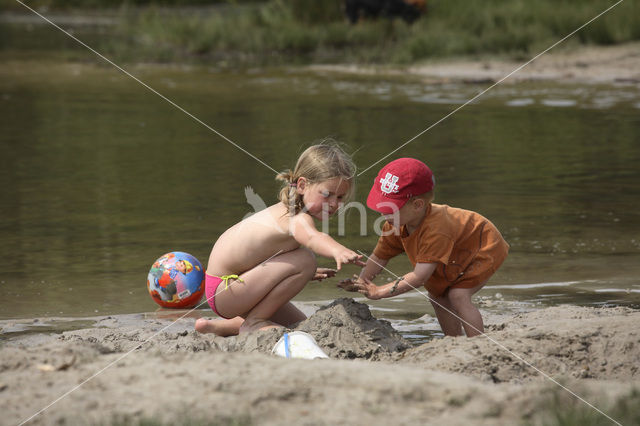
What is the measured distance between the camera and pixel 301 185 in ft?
16.5

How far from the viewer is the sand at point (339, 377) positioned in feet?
11.0

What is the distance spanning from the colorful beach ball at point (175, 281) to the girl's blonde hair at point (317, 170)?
101 centimetres

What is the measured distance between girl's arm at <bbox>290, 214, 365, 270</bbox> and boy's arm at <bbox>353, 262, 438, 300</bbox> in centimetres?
12

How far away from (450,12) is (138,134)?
12.1 meters

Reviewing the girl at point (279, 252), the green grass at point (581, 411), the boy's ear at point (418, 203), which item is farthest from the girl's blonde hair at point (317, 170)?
the green grass at point (581, 411)

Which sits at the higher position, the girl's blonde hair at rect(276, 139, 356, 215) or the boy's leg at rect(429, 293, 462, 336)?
the girl's blonde hair at rect(276, 139, 356, 215)

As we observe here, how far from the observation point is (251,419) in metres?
3.28

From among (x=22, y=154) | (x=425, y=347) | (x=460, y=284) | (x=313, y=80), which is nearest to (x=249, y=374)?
(x=425, y=347)

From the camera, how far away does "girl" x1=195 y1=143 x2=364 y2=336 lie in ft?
16.3

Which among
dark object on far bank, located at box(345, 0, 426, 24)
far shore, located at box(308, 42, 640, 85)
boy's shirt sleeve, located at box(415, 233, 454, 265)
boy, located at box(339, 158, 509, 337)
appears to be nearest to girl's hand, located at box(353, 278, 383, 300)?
boy, located at box(339, 158, 509, 337)

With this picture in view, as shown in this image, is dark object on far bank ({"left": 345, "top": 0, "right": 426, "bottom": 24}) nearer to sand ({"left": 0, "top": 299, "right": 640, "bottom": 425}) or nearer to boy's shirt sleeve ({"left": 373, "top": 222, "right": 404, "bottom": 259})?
boy's shirt sleeve ({"left": 373, "top": 222, "right": 404, "bottom": 259})

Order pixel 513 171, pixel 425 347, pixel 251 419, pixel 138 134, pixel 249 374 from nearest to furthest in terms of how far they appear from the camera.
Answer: pixel 251 419
pixel 249 374
pixel 425 347
pixel 513 171
pixel 138 134

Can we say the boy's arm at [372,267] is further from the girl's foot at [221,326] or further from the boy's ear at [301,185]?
the girl's foot at [221,326]

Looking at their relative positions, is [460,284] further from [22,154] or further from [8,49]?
[8,49]
